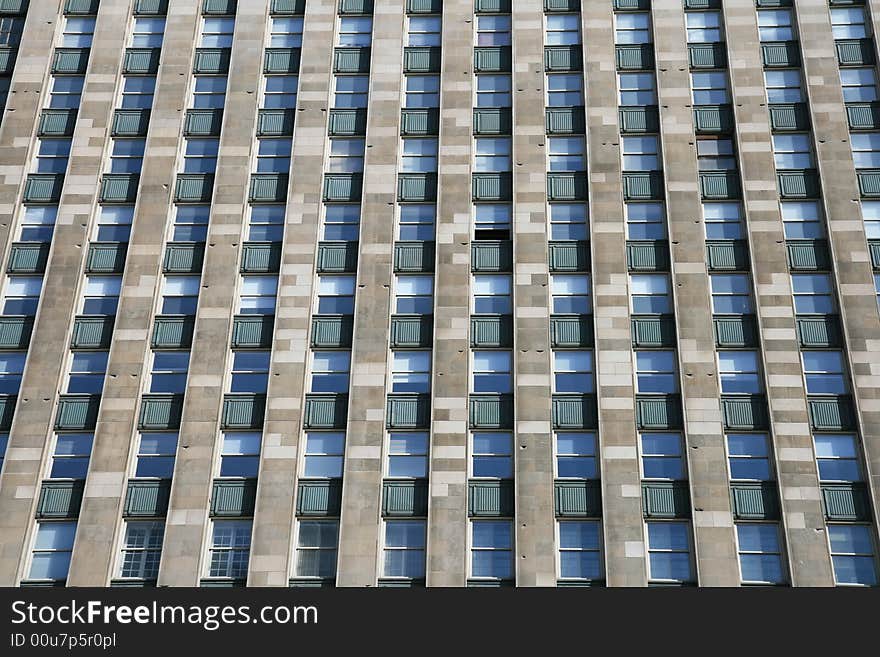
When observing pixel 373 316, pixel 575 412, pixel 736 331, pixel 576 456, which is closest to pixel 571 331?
pixel 575 412

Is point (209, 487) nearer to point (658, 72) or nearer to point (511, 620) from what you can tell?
point (511, 620)

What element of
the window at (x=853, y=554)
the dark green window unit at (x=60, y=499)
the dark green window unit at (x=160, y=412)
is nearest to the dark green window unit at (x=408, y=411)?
the dark green window unit at (x=160, y=412)

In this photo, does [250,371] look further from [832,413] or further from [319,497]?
[832,413]

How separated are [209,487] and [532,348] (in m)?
13.6

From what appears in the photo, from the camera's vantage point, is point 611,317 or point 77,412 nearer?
point 77,412

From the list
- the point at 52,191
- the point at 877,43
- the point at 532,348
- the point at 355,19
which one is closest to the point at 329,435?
the point at 532,348

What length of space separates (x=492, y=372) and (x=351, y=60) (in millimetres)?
17447

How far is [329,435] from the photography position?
156ft

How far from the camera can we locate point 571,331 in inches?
1939

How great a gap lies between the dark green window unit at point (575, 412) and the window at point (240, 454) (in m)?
11.5

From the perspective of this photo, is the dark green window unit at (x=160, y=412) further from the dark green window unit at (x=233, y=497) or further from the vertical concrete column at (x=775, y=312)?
the vertical concrete column at (x=775, y=312)

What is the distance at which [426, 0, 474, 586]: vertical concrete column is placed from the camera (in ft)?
148

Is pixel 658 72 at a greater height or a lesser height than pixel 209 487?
greater

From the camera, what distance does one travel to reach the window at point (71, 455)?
47.1m
